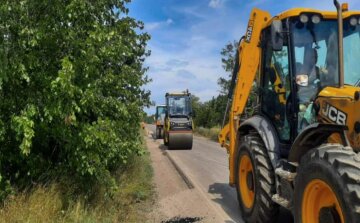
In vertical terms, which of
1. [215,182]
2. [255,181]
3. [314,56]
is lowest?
[215,182]

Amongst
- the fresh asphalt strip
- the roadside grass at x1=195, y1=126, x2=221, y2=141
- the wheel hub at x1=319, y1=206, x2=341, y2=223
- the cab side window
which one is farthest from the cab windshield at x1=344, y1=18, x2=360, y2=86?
the roadside grass at x1=195, y1=126, x2=221, y2=141

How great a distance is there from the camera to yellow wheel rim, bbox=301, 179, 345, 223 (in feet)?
15.9

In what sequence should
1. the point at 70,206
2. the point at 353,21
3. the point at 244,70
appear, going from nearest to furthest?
the point at 353,21 → the point at 70,206 → the point at 244,70

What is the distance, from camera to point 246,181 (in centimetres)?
793

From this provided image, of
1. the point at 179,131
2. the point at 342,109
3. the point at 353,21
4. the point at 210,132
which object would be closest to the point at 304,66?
the point at 353,21

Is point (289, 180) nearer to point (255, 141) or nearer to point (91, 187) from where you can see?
point (255, 141)

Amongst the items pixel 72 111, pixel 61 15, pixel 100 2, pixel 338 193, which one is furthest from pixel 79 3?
pixel 338 193

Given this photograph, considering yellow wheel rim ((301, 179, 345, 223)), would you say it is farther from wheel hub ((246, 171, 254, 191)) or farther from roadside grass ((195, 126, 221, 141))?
roadside grass ((195, 126, 221, 141))

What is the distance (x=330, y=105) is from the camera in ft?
18.2

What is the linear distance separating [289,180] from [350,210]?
67.3 inches

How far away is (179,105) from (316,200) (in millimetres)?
19944

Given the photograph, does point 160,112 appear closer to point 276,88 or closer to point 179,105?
point 179,105

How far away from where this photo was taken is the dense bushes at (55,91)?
6250 mm

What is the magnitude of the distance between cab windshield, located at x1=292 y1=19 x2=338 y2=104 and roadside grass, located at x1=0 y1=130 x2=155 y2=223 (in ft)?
11.8
